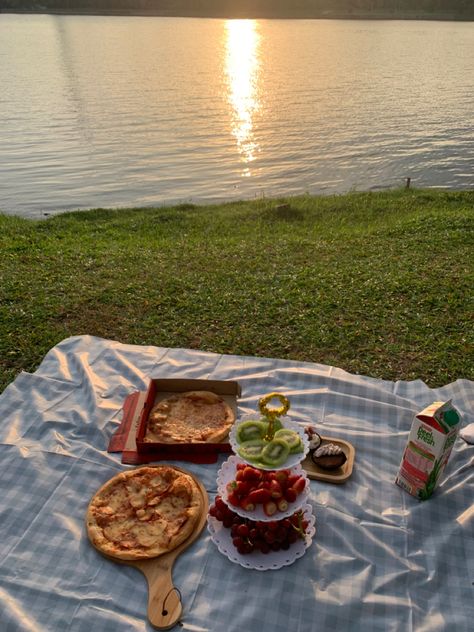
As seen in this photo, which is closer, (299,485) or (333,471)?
(299,485)

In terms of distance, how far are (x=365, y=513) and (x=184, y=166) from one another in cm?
2369

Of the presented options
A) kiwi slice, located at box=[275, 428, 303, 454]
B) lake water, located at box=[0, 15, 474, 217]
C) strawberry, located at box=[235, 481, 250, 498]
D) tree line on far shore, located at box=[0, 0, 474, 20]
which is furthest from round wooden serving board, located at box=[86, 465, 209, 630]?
tree line on far shore, located at box=[0, 0, 474, 20]

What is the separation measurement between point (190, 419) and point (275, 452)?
1617mm

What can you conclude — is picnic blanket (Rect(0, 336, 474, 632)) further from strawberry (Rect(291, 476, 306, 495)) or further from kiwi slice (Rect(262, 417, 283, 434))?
kiwi slice (Rect(262, 417, 283, 434))

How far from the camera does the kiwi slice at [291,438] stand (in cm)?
390

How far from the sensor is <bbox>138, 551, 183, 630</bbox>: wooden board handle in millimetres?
3611

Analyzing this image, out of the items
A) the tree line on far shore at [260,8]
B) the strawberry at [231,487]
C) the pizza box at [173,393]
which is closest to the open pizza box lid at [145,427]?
the pizza box at [173,393]

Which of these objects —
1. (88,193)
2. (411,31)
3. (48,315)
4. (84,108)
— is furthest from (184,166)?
(411,31)

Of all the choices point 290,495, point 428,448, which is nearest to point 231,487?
point 290,495

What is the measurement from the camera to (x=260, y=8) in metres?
125

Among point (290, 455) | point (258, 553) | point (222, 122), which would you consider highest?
point (290, 455)

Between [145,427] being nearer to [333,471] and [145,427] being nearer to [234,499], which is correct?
[234,499]

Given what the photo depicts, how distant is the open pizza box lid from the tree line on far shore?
121977mm

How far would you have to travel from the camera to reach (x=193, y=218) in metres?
16.3
